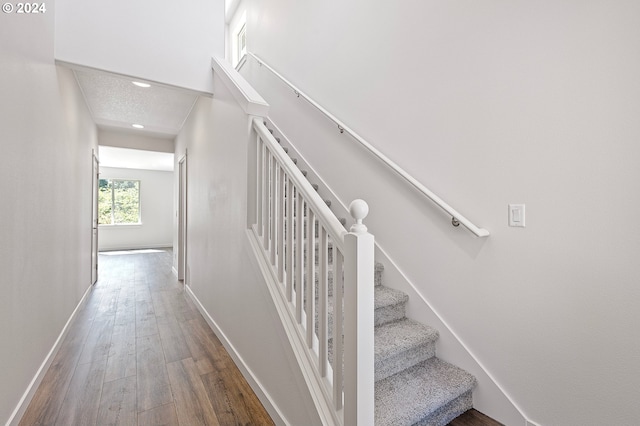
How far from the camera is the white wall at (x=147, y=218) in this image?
28.0ft

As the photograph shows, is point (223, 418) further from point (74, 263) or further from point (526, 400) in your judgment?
point (74, 263)

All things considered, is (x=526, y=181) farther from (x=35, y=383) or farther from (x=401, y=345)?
(x=35, y=383)

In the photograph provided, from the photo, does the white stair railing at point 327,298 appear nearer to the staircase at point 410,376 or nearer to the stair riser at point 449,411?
the staircase at point 410,376

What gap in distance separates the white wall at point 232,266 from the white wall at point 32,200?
119 centimetres

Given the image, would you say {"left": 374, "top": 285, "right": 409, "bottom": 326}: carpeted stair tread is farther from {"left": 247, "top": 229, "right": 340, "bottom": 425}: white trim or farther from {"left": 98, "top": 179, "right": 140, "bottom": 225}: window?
{"left": 98, "top": 179, "right": 140, "bottom": 225}: window

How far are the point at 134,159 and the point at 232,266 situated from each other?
21.7 ft

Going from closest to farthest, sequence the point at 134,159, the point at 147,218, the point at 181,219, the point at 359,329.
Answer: the point at 359,329 → the point at 181,219 → the point at 134,159 → the point at 147,218

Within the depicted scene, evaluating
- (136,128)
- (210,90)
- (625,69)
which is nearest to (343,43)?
(210,90)

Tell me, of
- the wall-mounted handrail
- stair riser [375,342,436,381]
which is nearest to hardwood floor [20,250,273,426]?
stair riser [375,342,436,381]

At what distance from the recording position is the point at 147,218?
29.9 ft

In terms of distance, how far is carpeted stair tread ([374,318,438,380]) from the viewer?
1.54 meters

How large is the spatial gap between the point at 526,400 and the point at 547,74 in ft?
5.26

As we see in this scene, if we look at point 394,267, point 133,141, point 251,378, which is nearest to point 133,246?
point 133,141

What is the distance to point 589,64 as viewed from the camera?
1.25m
